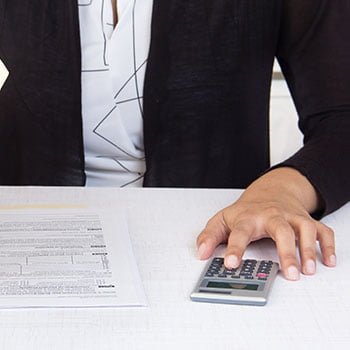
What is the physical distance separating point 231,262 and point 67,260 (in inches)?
6.6

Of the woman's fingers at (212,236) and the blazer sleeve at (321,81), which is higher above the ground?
the blazer sleeve at (321,81)

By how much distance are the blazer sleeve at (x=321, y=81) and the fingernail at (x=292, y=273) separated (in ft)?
0.71

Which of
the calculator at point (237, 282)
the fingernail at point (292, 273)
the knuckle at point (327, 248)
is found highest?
the calculator at point (237, 282)

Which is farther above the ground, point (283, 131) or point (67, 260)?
point (67, 260)

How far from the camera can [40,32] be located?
1.25 metres

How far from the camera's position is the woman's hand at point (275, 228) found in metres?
0.87

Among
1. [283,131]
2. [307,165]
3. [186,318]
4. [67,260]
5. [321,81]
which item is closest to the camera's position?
[186,318]

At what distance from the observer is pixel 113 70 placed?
1.24m

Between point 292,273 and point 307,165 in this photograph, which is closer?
point 292,273

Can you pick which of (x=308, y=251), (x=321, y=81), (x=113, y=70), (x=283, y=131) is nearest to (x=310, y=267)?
(x=308, y=251)

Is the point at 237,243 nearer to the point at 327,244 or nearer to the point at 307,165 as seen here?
the point at 327,244

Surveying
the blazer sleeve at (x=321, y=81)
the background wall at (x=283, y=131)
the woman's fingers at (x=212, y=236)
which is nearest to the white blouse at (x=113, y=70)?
the blazer sleeve at (x=321, y=81)

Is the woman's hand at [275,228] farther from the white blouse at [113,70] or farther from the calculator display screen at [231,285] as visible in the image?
the white blouse at [113,70]

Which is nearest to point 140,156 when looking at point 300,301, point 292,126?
point 300,301
